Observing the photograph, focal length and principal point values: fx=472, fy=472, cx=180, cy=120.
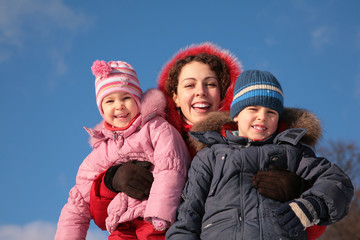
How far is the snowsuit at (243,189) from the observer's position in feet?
11.2

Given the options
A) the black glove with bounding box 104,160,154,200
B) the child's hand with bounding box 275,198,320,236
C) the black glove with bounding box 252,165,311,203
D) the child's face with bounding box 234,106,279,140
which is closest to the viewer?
the child's hand with bounding box 275,198,320,236

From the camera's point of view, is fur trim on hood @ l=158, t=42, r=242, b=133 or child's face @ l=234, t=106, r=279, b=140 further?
fur trim on hood @ l=158, t=42, r=242, b=133

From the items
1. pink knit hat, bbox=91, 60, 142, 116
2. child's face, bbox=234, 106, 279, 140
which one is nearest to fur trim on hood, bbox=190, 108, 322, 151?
child's face, bbox=234, 106, 279, 140

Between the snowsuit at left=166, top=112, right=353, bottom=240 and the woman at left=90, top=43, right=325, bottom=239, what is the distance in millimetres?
432

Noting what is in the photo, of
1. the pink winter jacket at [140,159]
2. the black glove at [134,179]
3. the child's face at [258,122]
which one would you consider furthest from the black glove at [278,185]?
the black glove at [134,179]

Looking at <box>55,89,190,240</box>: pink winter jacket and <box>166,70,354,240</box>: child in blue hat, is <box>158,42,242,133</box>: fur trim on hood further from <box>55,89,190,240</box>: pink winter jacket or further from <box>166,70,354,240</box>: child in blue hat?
<box>166,70,354,240</box>: child in blue hat

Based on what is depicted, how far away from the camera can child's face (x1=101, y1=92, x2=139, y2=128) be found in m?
4.57

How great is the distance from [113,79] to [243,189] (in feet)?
6.19

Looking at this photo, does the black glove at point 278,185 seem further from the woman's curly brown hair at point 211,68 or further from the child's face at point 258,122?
the woman's curly brown hair at point 211,68

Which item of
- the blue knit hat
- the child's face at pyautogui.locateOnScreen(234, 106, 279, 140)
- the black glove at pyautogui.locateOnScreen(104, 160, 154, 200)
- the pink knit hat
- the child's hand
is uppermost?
the pink knit hat

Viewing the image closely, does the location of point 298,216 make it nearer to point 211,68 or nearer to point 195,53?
point 211,68

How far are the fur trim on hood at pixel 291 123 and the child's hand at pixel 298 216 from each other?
68 cm

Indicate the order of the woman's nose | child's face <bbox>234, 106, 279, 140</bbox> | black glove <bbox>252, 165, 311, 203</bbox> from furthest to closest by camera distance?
the woman's nose
child's face <bbox>234, 106, 279, 140</bbox>
black glove <bbox>252, 165, 311, 203</bbox>

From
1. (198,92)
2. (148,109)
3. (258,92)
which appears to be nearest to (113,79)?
(148,109)
